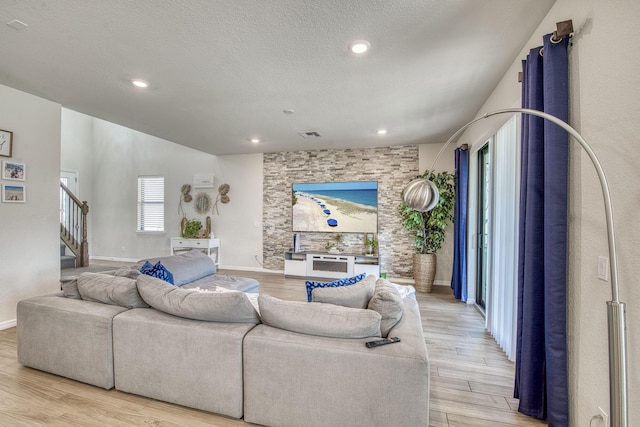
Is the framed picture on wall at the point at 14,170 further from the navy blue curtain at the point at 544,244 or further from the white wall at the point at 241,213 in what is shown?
the navy blue curtain at the point at 544,244

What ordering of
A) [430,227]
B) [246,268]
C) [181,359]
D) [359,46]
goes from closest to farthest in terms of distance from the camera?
[181,359]
[359,46]
[430,227]
[246,268]

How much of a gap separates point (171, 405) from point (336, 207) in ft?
15.1

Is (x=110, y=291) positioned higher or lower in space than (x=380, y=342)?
higher

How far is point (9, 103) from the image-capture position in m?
3.42

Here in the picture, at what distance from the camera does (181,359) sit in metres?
2.01

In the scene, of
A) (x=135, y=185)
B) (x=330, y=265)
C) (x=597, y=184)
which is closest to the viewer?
(x=597, y=184)

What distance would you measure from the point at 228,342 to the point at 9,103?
3.95 meters

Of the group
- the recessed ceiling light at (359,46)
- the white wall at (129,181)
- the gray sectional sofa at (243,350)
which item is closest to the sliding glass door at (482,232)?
the gray sectional sofa at (243,350)

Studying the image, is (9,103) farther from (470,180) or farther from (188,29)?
(470,180)

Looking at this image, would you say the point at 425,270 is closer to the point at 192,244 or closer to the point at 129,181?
the point at 192,244

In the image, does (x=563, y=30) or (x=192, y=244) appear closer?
(x=563, y=30)

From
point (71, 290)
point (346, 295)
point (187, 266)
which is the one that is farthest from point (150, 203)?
point (346, 295)

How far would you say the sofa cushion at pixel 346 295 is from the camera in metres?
2.06

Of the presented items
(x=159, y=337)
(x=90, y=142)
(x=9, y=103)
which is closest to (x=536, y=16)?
(x=159, y=337)
